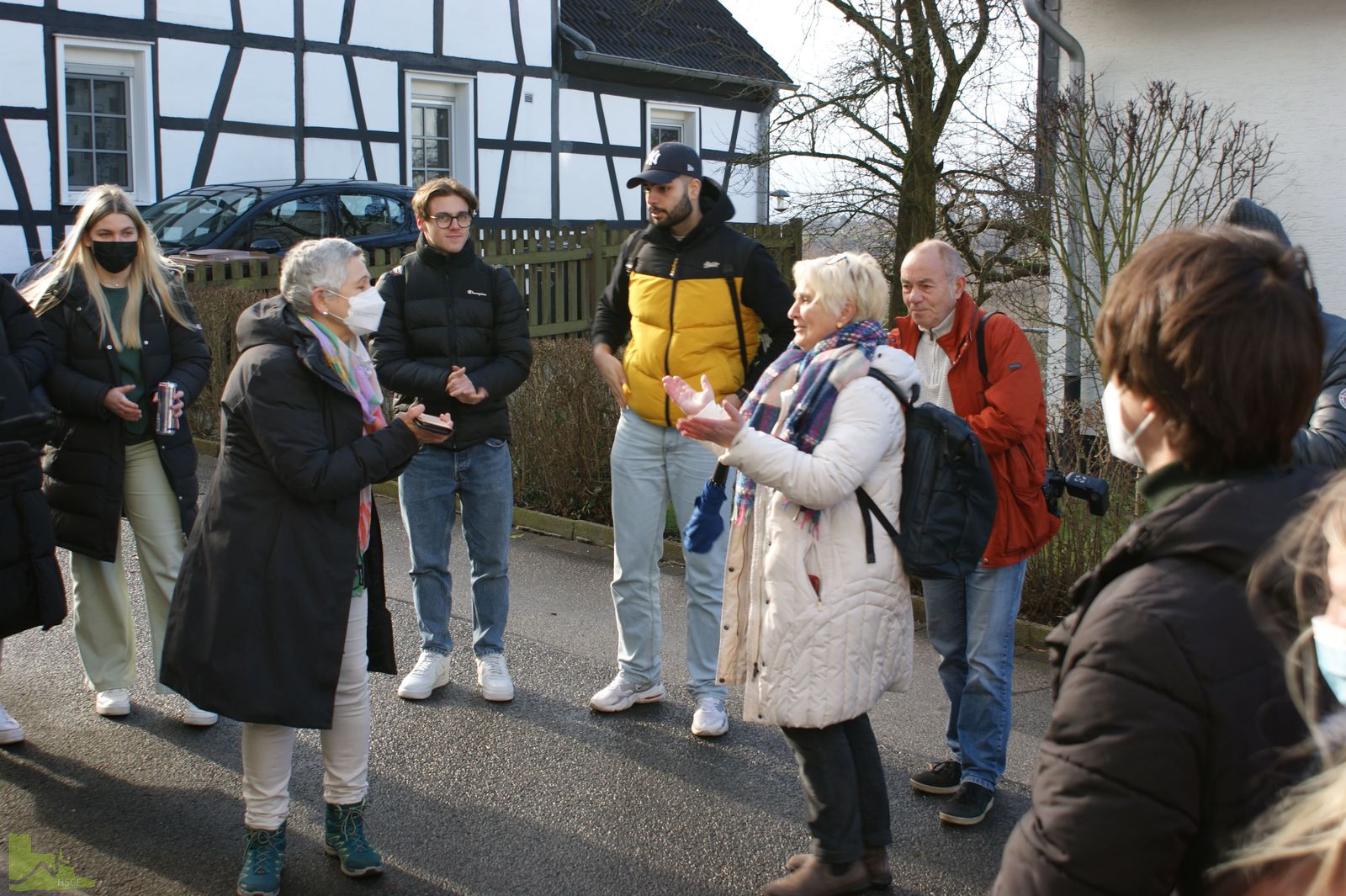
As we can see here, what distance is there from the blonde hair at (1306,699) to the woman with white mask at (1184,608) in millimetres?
35

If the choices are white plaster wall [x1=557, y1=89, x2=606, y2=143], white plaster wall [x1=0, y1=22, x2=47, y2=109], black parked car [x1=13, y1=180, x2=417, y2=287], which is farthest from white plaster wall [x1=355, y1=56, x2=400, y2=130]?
white plaster wall [x1=0, y1=22, x2=47, y2=109]

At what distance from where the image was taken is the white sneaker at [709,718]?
491cm

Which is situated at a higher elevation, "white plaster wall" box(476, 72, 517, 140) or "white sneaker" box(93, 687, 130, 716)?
"white plaster wall" box(476, 72, 517, 140)

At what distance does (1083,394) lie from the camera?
Answer: 11.0 m

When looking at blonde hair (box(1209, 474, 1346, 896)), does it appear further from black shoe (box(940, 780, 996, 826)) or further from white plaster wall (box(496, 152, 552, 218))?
white plaster wall (box(496, 152, 552, 218))

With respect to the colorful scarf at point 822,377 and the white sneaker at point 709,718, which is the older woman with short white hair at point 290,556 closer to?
the colorful scarf at point 822,377

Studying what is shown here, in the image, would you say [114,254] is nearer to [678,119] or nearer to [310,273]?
[310,273]

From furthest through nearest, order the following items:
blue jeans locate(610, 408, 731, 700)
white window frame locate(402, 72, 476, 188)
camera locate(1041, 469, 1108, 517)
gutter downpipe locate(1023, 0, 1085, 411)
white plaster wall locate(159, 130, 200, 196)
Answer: white window frame locate(402, 72, 476, 188), white plaster wall locate(159, 130, 200, 196), gutter downpipe locate(1023, 0, 1085, 411), blue jeans locate(610, 408, 731, 700), camera locate(1041, 469, 1108, 517)

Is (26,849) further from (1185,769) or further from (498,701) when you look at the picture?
(1185,769)

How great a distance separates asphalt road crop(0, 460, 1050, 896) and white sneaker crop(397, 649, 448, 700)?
54 mm

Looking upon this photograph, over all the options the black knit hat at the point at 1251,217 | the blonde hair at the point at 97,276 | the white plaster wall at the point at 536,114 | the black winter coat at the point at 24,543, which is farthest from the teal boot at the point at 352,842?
the white plaster wall at the point at 536,114

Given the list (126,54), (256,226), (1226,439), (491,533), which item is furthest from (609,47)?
(1226,439)

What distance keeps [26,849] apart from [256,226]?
12.4 meters

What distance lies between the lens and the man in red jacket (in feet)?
13.5
